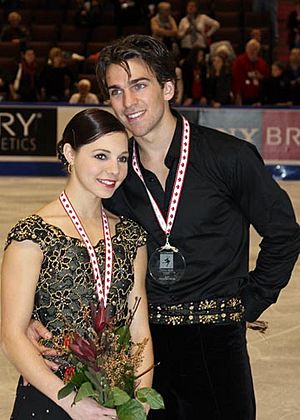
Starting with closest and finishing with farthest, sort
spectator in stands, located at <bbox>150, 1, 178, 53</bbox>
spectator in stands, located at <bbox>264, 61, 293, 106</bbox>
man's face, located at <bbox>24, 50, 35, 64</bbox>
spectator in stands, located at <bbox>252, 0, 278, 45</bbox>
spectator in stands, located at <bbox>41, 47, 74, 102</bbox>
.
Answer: spectator in stands, located at <bbox>264, 61, 293, 106</bbox> → spectator in stands, located at <bbox>41, 47, 74, 102</bbox> → man's face, located at <bbox>24, 50, 35, 64</bbox> → spectator in stands, located at <bbox>150, 1, 178, 53</bbox> → spectator in stands, located at <bbox>252, 0, 278, 45</bbox>

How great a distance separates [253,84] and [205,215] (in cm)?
1345

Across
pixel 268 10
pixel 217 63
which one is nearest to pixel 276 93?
pixel 217 63

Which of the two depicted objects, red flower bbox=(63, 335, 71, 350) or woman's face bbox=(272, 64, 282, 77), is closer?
red flower bbox=(63, 335, 71, 350)

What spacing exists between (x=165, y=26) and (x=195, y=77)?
134cm

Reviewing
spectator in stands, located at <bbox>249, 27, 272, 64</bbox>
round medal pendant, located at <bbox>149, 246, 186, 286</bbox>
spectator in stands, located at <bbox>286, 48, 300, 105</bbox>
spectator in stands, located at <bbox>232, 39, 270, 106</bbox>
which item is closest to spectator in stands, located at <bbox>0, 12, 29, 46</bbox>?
spectator in stands, located at <bbox>249, 27, 272, 64</bbox>

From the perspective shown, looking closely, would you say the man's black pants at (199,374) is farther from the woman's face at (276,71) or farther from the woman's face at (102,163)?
the woman's face at (276,71)

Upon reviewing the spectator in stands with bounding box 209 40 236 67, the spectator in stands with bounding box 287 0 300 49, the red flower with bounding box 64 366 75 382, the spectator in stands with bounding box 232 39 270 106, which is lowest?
the spectator in stands with bounding box 232 39 270 106

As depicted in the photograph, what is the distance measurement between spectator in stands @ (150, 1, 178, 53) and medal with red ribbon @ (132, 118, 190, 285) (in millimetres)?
14182

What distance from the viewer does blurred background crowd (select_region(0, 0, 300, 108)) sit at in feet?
55.6

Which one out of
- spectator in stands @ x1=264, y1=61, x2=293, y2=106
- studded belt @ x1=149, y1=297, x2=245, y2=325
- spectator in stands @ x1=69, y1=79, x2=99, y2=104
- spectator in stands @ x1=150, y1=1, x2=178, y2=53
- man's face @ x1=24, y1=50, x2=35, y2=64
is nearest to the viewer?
studded belt @ x1=149, y1=297, x2=245, y2=325

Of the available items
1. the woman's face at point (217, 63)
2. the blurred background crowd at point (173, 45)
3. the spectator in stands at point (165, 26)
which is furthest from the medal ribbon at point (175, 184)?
the spectator in stands at point (165, 26)

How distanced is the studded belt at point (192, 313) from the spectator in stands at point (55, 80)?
13654 mm

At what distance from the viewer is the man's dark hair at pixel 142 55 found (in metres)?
3.75

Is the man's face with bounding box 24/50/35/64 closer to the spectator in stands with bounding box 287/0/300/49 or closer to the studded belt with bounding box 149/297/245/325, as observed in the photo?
the spectator in stands with bounding box 287/0/300/49
